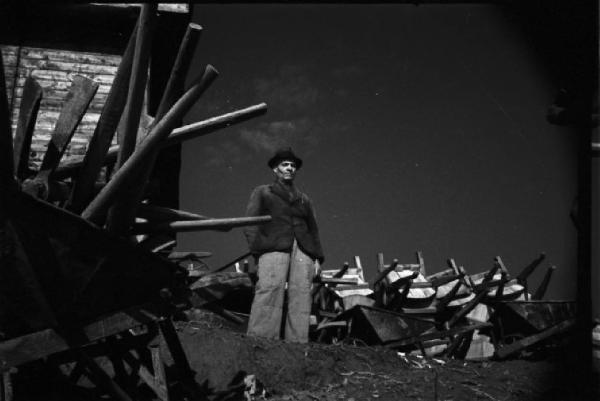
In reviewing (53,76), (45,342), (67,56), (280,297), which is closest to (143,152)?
(45,342)

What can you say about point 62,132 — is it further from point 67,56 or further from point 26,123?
point 67,56

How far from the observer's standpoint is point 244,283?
238 cm

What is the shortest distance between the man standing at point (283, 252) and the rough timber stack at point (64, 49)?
5.11ft

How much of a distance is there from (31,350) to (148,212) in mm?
742

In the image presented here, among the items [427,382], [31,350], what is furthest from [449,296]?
[31,350]

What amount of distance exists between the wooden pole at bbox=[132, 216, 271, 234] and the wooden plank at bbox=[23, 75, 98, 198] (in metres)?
0.42

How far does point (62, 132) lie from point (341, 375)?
3.35 meters

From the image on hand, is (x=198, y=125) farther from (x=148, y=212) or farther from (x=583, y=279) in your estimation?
(x=583, y=279)

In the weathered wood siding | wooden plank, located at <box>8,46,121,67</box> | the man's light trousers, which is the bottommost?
the man's light trousers

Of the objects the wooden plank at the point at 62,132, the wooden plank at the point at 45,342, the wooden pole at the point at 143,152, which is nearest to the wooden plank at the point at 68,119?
the wooden plank at the point at 62,132

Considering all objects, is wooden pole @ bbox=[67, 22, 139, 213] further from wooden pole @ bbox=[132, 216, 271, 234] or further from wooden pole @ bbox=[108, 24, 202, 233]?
wooden pole @ bbox=[132, 216, 271, 234]

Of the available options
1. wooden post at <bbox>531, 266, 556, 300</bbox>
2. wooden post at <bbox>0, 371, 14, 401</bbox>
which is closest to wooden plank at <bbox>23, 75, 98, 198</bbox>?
wooden post at <bbox>0, 371, 14, 401</bbox>

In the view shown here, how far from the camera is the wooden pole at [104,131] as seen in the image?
1809 mm

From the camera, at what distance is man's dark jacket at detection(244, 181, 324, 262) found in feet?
18.0
